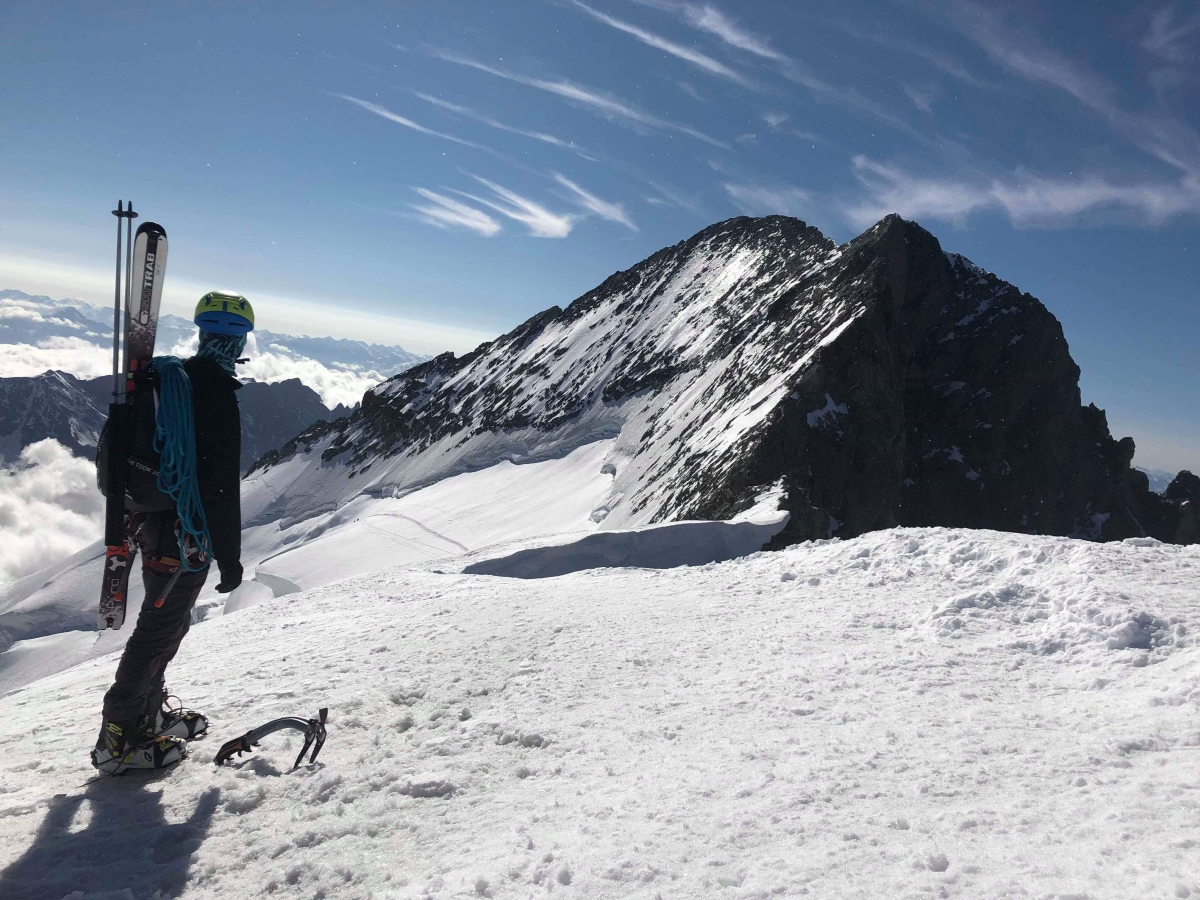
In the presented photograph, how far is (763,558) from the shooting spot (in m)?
8.81

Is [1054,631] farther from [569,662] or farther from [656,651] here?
[569,662]

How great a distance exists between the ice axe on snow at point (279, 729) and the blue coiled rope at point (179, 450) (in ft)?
3.50

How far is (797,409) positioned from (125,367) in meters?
24.3

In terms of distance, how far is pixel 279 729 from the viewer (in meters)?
4.08

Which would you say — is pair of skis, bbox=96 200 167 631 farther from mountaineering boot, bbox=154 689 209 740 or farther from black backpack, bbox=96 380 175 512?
mountaineering boot, bbox=154 689 209 740

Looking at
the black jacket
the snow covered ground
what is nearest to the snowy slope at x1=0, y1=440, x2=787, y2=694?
the snow covered ground

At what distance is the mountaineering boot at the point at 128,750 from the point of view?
3.73 metres

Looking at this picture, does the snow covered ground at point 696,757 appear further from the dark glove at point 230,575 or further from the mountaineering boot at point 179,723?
the dark glove at point 230,575

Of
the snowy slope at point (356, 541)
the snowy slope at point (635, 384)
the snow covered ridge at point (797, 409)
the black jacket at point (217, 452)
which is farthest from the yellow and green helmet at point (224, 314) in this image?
the snowy slope at point (356, 541)

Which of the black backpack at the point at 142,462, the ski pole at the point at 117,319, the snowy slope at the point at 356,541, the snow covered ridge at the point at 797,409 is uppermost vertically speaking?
the snow covered ridge at the point at 797,409

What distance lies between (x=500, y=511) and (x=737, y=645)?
39089 millimetres

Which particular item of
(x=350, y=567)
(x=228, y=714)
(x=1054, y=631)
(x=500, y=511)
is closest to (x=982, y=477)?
(x=500, y=511)

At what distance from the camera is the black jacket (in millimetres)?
3854

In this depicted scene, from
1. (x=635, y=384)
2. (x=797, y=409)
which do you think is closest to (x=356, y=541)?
(x=635, y=384)
